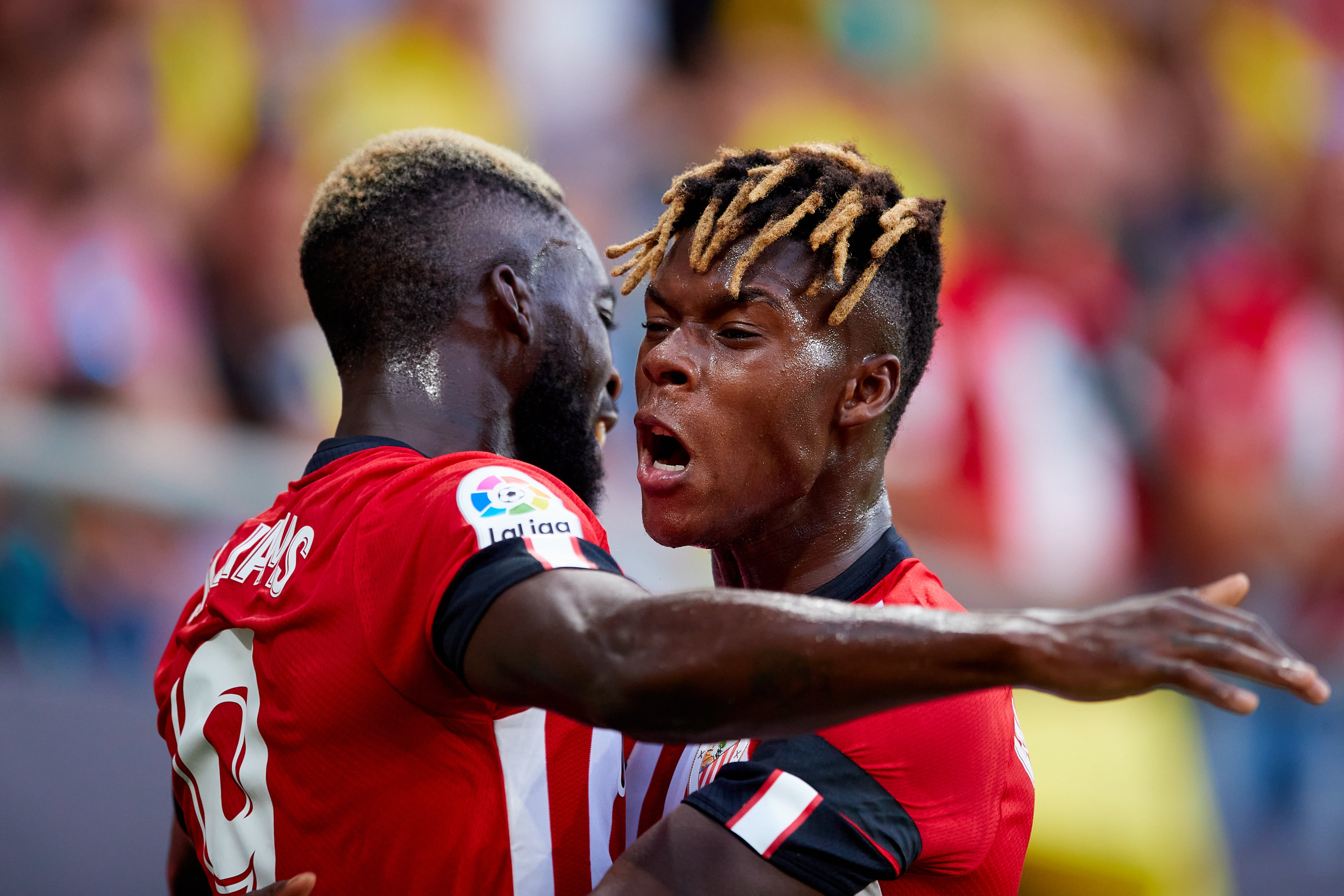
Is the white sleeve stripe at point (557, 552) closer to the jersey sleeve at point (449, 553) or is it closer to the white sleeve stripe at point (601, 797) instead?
the jersey sleeve at point (449, 553)

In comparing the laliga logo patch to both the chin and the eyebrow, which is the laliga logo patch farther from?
the eyebrow

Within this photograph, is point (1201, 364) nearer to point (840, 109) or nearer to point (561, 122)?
point (840, 109)

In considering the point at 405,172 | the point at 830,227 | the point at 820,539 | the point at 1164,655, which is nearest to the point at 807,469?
the point at 820,539

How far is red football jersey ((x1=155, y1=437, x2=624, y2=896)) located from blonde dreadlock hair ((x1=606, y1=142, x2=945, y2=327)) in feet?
1.89

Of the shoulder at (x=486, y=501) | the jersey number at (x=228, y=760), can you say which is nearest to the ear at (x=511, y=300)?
the shoulder at (x=486, y=501)

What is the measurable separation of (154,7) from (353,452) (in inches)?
189

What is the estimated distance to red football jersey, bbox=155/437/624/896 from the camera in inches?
79.9

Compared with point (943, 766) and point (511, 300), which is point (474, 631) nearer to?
point (943, 766)

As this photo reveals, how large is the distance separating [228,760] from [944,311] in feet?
17.3

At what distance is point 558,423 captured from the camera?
2.91 meters

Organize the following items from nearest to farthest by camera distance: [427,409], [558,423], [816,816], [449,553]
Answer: [449,553], [816,816], [427,409], [558,423]

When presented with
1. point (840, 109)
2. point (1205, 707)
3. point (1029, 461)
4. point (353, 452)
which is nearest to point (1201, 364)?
point (1029, 461)

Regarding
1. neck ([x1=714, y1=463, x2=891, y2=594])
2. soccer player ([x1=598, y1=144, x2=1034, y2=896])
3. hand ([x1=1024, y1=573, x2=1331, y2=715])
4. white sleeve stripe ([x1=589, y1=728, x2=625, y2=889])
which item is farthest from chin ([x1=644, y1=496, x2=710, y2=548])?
hand ([x1=1024, y1=573, x2=1331, y2=715])

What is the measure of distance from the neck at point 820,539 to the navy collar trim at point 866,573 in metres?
0.01
